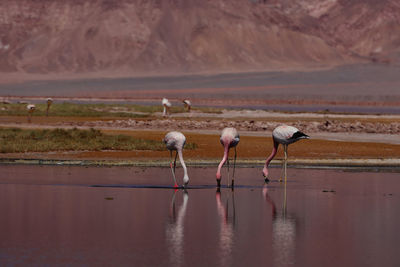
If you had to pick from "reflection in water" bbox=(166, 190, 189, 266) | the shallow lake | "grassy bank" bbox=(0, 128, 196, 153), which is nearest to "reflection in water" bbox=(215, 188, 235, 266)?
the shallow lake

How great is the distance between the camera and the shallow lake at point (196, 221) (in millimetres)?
12789

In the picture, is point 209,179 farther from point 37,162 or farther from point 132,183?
point 37,162

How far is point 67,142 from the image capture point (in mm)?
36094

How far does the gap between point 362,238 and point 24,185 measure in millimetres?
9921

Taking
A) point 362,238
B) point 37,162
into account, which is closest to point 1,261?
point 362,238

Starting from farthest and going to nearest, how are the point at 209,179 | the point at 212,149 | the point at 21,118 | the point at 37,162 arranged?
the point at 21,118 < the point at 212,149 < the point at 37,162 < the point at 209,179

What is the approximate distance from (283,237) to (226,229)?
1.21 meters

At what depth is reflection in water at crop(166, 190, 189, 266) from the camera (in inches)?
498

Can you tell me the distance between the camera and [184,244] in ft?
44.9

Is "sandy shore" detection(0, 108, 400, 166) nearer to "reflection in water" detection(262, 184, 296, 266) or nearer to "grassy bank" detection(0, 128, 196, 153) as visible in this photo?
"grassy bank" detection(0, 128, 196, 153)

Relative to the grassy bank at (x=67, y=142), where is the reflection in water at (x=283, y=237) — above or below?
below

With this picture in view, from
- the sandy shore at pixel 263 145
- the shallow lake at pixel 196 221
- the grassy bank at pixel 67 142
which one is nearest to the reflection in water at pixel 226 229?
the shallow lake at pixel 196 221

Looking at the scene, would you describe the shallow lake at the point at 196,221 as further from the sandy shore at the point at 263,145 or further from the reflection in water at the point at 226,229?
the sandy shore at the point at 263,145

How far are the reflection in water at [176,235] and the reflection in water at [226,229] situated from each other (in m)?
0.62
